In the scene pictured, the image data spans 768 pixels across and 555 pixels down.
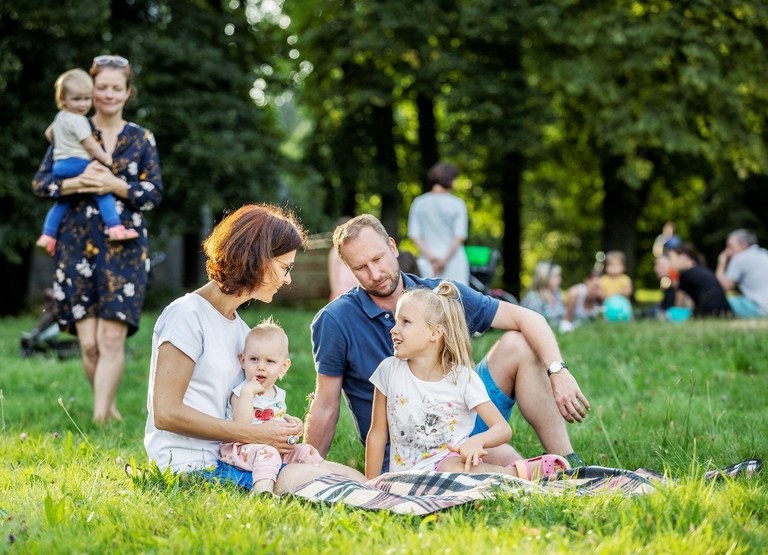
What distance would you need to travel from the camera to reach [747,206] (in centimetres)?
2531

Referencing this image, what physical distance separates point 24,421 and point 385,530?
137 inches

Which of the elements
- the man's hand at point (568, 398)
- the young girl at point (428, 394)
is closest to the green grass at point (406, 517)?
the man's hand at point (568, 398)

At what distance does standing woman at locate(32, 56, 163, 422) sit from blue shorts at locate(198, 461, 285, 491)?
7.17 feet

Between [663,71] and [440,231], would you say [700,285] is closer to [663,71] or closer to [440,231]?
[440,231]

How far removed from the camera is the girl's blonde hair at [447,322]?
3963mm

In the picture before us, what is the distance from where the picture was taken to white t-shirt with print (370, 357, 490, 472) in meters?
3.97

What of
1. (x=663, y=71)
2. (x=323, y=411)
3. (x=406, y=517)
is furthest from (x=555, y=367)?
(x=663, y=71)

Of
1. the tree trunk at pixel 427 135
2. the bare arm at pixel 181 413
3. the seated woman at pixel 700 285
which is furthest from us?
the tree trunk at pixel 427 135

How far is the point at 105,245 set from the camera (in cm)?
579

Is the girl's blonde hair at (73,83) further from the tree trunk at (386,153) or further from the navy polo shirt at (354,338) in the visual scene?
the tree trunk at (386,153)

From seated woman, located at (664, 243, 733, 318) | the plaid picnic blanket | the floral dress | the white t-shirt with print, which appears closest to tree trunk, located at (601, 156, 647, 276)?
seated woman, located at (664, 243, 733, 318)

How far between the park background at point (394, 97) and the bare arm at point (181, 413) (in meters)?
12.3

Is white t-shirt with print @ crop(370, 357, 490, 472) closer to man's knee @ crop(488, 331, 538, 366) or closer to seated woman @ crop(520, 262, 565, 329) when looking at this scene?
man's knee @ crop(488, 331, 538, 366)

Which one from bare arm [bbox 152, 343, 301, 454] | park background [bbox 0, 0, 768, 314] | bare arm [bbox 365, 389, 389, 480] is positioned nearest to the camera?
bare arm [bbox 152, 343, 301, 454]
